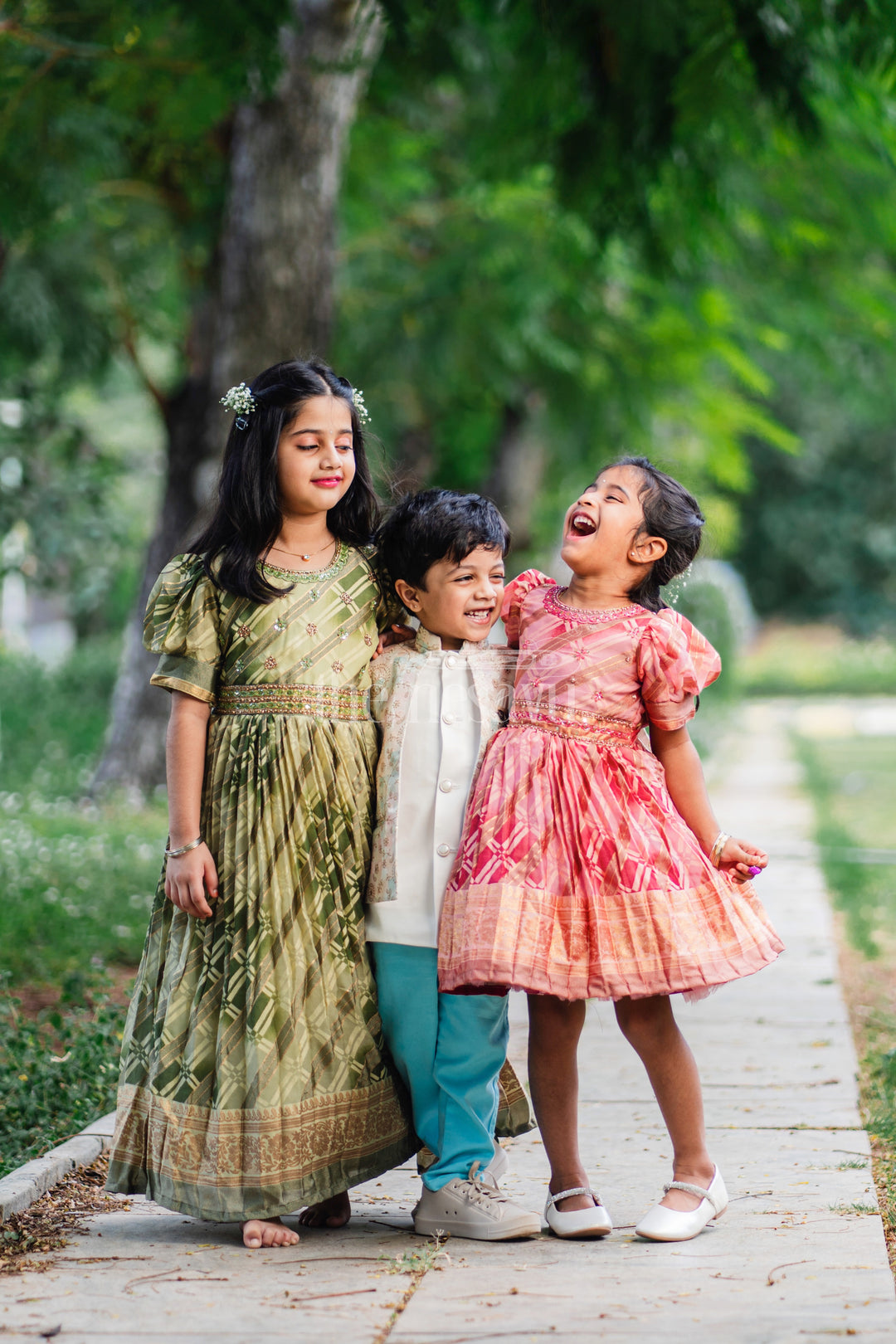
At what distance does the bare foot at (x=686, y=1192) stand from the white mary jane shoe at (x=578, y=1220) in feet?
0.43

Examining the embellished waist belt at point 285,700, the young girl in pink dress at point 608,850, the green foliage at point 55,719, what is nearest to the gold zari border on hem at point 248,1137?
the young girl in pink dress at point 608,850

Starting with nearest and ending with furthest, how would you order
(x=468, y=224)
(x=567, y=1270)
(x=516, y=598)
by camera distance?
(x=567, y=1270) < (x=516, y=598) < (x=468, y=224)

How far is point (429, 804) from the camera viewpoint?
10.3 ft

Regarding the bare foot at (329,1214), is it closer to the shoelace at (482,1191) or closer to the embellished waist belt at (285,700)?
the shoelace at (482,1191)

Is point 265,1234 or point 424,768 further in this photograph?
point 424,768

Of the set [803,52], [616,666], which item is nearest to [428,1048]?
[616,666]

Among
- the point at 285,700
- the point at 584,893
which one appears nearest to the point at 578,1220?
the point at 584,893

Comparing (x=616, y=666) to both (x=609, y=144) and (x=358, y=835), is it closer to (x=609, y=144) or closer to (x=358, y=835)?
(x=358, y=835)

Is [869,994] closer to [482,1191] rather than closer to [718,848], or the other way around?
[718,848]

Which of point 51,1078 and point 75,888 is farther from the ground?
point 75,888

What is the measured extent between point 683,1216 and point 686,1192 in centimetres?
7

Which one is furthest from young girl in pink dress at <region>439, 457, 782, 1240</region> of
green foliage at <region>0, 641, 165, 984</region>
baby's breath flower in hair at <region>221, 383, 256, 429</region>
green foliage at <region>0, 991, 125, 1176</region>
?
green foliage at <region>0, 641, 165, 984</region>

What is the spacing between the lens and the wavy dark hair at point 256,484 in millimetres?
3182

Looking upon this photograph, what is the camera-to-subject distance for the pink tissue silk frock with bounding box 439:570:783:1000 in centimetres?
293
